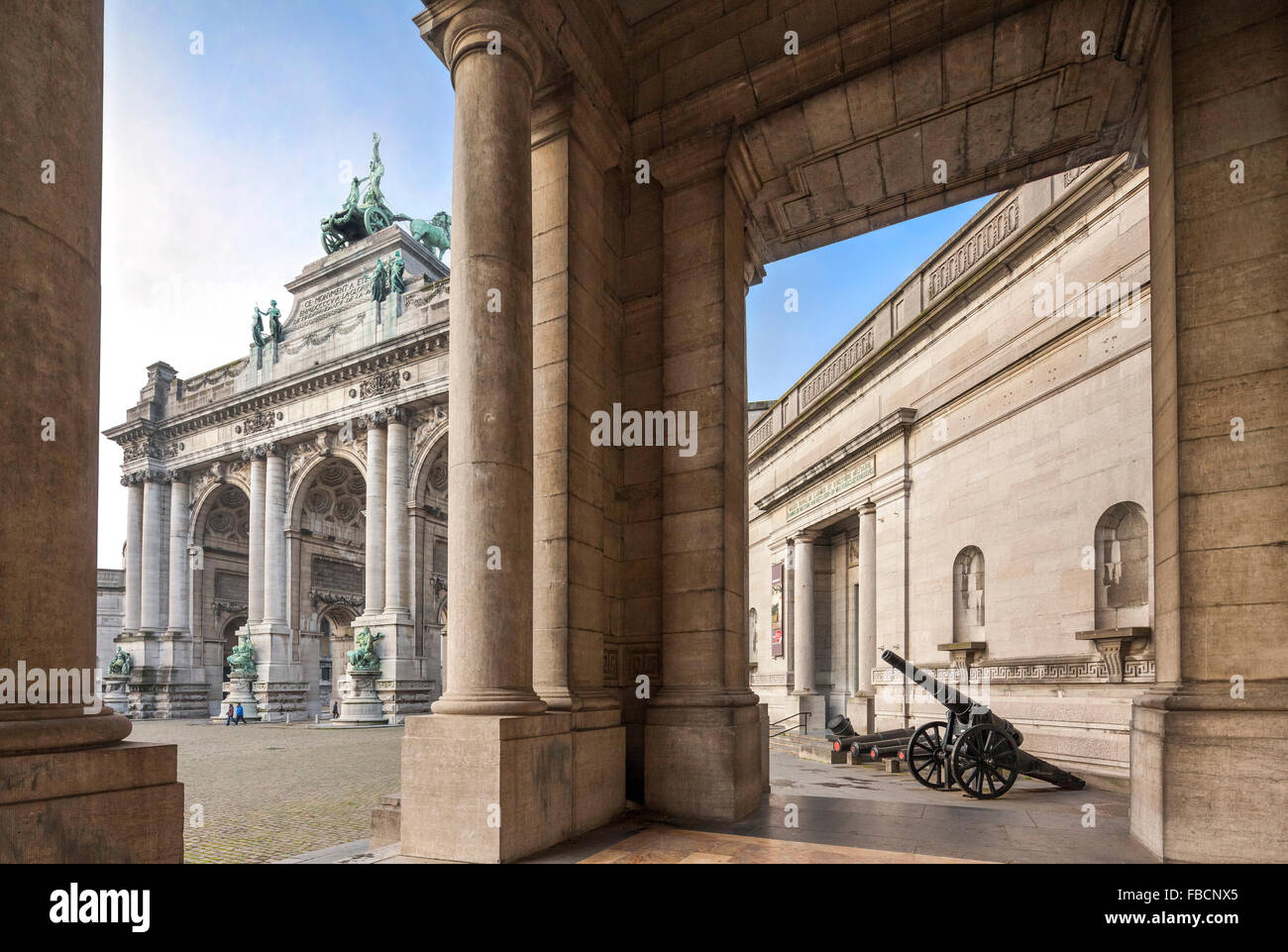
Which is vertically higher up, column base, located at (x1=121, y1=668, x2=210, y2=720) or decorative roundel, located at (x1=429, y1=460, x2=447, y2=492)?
decorative roundel, located at (x1=429, y1=460, x2=447, y2=492)

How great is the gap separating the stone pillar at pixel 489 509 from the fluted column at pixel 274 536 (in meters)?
40.3

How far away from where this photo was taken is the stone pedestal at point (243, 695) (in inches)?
1582

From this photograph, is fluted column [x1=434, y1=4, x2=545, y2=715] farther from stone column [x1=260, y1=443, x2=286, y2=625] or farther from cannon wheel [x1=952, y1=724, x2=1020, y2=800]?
stone column [x1=260, y1=443, x2=286, y2=625]

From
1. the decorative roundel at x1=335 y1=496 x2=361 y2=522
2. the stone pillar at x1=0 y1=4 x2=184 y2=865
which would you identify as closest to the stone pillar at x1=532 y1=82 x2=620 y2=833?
the stone pillar at x1=0 y1=4 x2=184 y2=865

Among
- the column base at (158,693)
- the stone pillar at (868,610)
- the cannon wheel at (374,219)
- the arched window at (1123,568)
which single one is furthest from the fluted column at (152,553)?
the arched window at (1123,568)

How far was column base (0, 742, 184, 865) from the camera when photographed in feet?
11.5

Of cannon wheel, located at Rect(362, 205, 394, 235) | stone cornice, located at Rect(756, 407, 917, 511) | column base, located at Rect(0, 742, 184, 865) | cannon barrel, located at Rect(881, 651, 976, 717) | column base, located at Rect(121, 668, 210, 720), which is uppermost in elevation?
cannon wheel, located at Rect(362, 205, 394, 235)

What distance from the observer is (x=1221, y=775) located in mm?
5969

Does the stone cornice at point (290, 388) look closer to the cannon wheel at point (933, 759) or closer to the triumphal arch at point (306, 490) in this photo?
the triumphal arch at point (306, 490)

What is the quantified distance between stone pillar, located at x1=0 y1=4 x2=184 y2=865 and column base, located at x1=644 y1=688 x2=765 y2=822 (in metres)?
5.08

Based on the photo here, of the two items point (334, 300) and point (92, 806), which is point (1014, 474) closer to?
point (92, 806)

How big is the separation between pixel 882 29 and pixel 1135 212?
7643 millimetres

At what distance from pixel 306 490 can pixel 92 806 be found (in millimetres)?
43876
